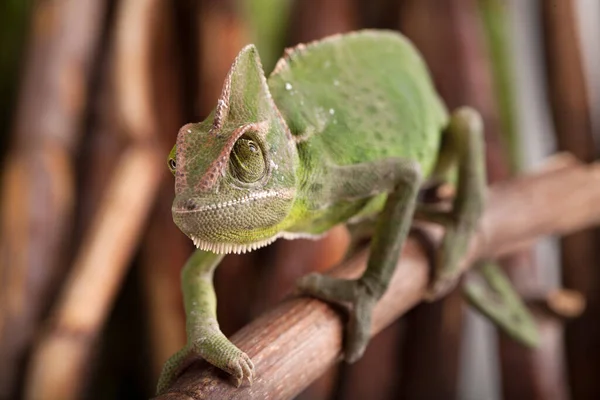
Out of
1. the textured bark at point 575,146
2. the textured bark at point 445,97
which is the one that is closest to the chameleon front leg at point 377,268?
the textured bark at point 445,97

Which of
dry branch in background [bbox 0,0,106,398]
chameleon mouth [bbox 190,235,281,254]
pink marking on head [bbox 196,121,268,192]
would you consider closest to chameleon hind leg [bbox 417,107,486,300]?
chameleon mouth [bbox 190,235,281,254]

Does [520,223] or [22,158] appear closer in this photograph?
[22,158]

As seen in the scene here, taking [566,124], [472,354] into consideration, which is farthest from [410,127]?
[472,354]

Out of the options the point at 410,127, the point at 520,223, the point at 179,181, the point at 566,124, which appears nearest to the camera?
the point at 179,181

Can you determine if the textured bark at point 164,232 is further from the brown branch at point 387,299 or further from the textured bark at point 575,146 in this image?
the textured bark at point 575,146

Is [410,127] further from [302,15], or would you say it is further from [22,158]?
[22,158]

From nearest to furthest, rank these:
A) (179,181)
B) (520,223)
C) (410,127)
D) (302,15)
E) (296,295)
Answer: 1. (179,181)
2. (296,295)
3. (410,127)
4. (302,15)
5. (520,223)

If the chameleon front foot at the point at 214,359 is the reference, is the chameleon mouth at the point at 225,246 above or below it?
above
